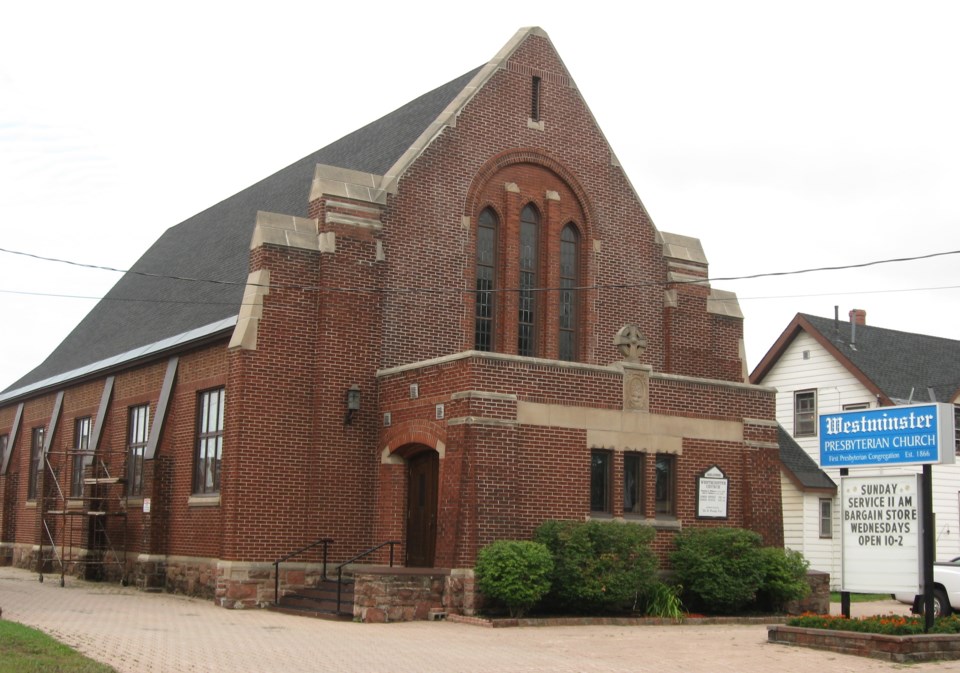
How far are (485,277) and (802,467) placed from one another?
1373 centimetres

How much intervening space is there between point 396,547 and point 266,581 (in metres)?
2.46

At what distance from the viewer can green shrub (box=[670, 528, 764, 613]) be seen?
866 inches

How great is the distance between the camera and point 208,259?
106ft

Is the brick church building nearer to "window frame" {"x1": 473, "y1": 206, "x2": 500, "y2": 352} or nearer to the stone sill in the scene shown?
"window frame" {"x1": 473, "y1": 206, "x2": 500, "y2": 352}

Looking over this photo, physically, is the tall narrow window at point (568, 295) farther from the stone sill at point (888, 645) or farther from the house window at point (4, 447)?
the house window at point (4, 447)

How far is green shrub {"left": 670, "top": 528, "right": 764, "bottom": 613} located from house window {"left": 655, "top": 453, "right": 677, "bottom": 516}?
711 mm

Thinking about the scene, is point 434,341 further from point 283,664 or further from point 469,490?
point 283,664

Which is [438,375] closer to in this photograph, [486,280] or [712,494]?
[486,280]

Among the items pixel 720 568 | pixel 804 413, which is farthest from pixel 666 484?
pixel 804 413

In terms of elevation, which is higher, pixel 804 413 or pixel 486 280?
pixel 486 280

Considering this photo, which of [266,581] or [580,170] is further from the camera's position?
[580,170]

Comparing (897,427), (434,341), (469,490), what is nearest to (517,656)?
(469,490)

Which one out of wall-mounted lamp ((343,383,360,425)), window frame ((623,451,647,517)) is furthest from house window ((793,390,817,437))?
wall-mounted lamp ((343,383,360,425))

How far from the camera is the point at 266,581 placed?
2253 cm
